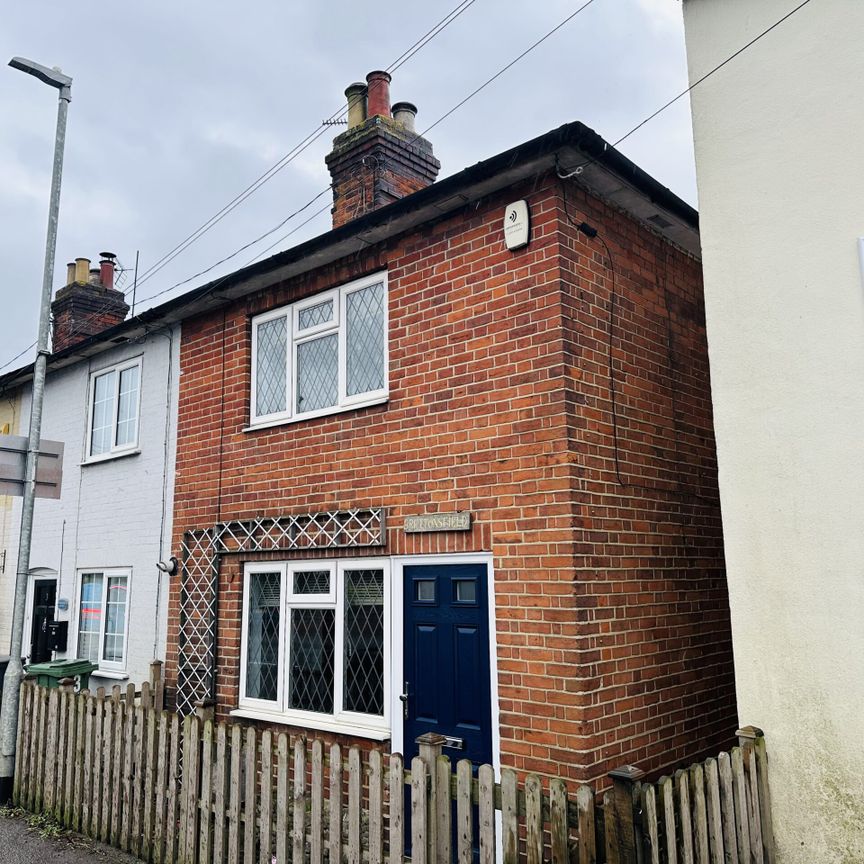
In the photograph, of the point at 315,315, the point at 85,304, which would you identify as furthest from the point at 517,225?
the point at 85,304

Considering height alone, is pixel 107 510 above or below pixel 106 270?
below

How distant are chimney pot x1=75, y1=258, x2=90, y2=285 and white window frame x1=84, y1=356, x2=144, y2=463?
356cm

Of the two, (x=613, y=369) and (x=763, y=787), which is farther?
(x=613, y=369)

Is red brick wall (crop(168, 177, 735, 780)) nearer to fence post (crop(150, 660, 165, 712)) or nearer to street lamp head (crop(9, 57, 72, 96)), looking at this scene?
fence post (crop(150, 660, 165, 712))

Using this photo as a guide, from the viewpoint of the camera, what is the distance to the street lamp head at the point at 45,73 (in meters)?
7.58

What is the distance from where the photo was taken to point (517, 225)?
6.14 m

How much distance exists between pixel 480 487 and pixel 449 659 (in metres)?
1.37

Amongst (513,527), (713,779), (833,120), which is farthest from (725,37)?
(713,779)

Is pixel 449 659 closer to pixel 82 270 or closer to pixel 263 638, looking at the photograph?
pixel 263 638

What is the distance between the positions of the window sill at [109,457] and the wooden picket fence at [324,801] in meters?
3.17

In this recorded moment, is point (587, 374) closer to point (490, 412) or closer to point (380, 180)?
point (490, 412)

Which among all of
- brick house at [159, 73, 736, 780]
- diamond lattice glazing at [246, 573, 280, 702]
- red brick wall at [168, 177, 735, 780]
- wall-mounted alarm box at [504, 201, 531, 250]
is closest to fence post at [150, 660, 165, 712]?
brick house at [159, 73, 736, 780]

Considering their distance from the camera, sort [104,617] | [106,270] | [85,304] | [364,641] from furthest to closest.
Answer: [106,270], [85,304], [104,617], [364,641]

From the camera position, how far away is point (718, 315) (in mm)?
5234
